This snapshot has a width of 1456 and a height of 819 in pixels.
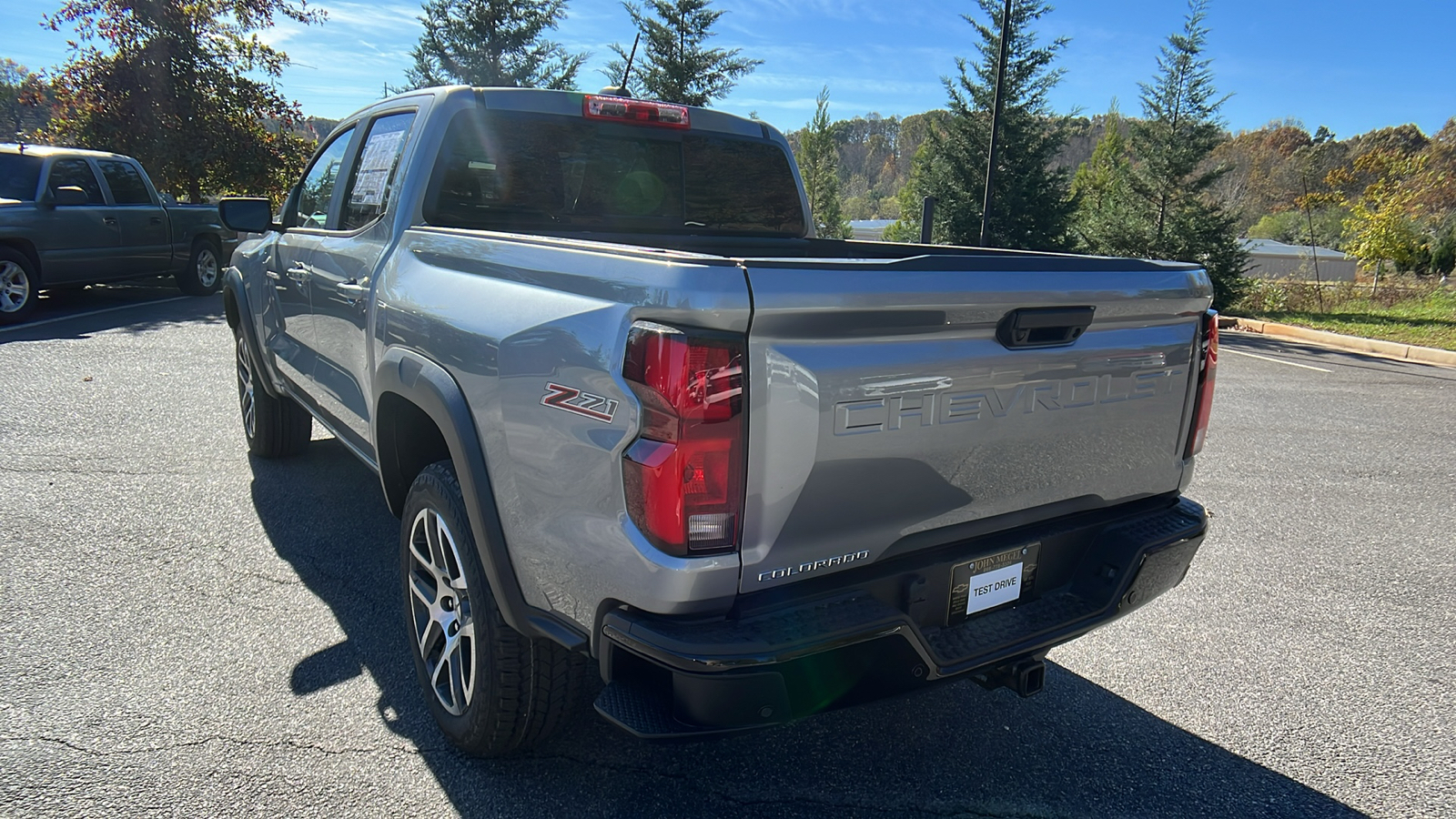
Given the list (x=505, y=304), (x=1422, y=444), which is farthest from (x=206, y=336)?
(x=1422, y=444)

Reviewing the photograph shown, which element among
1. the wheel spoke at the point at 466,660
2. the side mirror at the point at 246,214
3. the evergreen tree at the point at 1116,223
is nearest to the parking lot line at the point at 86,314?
the side mirror at the point at 246,214

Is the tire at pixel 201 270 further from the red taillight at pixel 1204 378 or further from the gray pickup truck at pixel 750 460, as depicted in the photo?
the red taillight at pixel 1204 378

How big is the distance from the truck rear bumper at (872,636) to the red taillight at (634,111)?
236cm

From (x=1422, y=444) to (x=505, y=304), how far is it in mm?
7753

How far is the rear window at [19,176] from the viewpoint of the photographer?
34.3ft

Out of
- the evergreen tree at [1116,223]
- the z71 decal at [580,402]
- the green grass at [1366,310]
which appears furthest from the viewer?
the evergreen tree at [1116,223]

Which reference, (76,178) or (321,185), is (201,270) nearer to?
(76,178)

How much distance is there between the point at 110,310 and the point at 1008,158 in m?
21.4

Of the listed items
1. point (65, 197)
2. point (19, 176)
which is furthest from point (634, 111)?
point (19, 176)

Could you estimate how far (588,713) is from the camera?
297 cm

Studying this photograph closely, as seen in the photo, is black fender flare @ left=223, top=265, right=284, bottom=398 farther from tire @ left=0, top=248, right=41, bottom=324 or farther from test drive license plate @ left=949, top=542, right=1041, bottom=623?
tire @ left=0, top=248, right=41, bottom=324

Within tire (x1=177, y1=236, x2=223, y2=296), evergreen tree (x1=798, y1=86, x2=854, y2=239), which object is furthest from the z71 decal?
evergreen tree (x1=798, y1=86, x2=854, y2=239)

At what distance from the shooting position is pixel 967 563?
2.26 meters

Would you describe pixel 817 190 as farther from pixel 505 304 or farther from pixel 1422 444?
pixel 505 304
